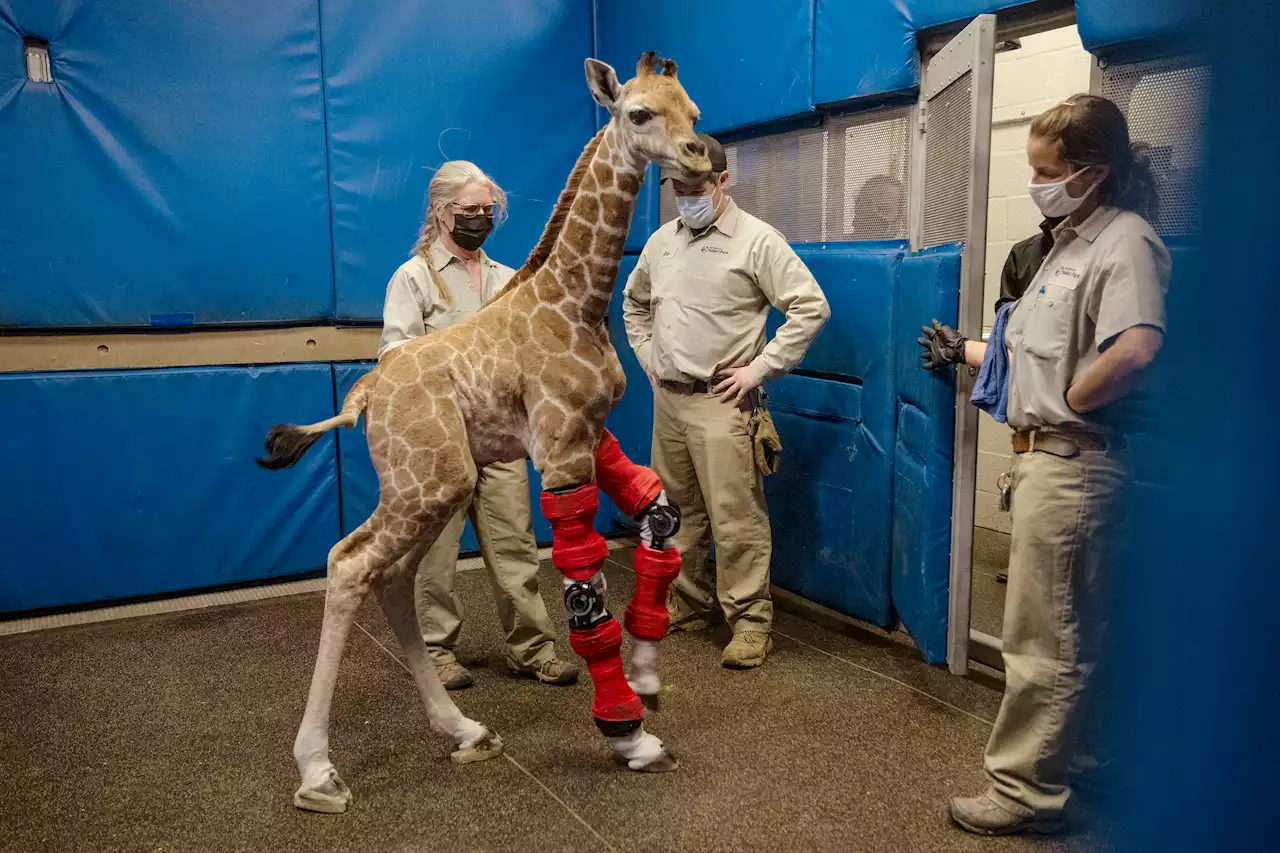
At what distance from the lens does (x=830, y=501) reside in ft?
11.1

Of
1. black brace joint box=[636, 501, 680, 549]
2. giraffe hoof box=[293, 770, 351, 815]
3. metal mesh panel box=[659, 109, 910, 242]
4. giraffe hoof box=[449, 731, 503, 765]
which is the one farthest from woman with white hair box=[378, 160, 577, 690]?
metal mesh panel box=[659, 109, 910, 242]

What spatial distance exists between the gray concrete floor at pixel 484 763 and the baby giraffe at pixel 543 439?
0.18m

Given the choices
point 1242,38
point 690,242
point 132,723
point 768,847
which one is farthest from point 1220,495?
point 132,723

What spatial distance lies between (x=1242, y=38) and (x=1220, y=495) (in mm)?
203

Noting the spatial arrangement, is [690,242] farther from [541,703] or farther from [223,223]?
[223,223]

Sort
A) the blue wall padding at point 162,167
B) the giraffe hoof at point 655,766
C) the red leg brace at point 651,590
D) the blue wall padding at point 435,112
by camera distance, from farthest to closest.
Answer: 1. the blue wall padding at point 435,112
2. the blue wall padding at point 162,167
3. the giraffe hoof at point 655,766
4. the red leg brace at point 651,590

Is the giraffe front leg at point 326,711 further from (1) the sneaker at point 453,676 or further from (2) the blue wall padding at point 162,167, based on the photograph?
(2) the blue wall padding at point 162,167

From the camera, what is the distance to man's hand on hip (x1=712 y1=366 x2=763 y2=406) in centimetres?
295

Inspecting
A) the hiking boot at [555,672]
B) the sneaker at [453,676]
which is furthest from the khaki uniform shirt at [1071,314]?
the sneaker at [453,676]

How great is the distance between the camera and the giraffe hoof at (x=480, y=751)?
242 centimetres

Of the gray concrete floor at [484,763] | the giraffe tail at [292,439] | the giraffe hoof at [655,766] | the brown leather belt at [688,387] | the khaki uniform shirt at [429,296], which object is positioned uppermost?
the khaki uniform shirt at [429,296]

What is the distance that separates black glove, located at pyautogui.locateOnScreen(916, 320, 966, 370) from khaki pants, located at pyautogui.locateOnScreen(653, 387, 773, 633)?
664mm

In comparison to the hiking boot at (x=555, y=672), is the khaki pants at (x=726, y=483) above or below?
above

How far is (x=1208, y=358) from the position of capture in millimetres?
432
